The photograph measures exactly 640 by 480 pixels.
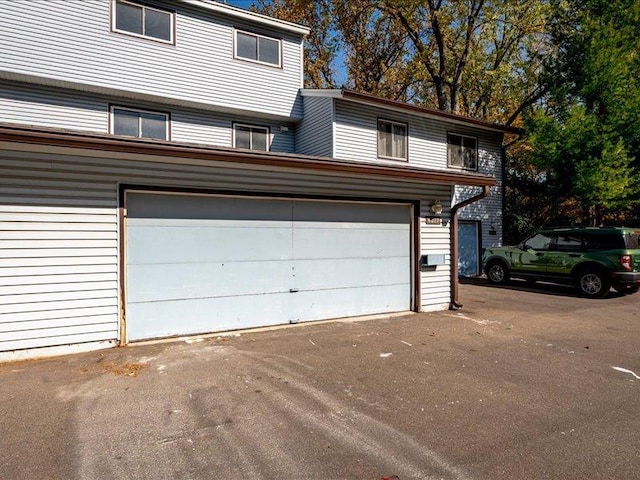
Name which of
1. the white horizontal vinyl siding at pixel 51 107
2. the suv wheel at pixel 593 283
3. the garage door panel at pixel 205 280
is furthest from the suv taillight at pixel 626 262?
the white horizontal vinyl siding at pixel 51 107

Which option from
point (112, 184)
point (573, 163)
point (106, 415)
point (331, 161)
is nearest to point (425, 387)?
point (106, 415)

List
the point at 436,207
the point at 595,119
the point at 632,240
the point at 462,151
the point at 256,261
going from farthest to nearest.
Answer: the point at 462,151 < the point at 595,119 < the point at 632,240 < the point at 436,207 < the point at 256,261

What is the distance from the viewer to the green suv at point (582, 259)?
33.1 ft

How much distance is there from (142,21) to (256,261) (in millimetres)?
8402

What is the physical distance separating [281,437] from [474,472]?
1528mm

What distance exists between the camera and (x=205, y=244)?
6555 mm

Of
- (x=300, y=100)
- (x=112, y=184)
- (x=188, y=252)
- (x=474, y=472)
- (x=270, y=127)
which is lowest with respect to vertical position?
(x=474, y=472)

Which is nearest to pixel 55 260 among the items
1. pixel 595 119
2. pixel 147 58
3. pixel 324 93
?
pixel 147 58

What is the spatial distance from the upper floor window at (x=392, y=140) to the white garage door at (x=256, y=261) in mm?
5353

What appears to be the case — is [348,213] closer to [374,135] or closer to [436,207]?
[436,207]

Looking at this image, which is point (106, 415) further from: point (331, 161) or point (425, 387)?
point (331, 161)

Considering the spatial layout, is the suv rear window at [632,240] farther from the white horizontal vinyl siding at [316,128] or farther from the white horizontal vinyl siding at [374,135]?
the white horizontal vinyl siding at [316,128]

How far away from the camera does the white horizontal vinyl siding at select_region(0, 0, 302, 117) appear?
9.62 metres

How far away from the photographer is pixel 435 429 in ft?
11.5
